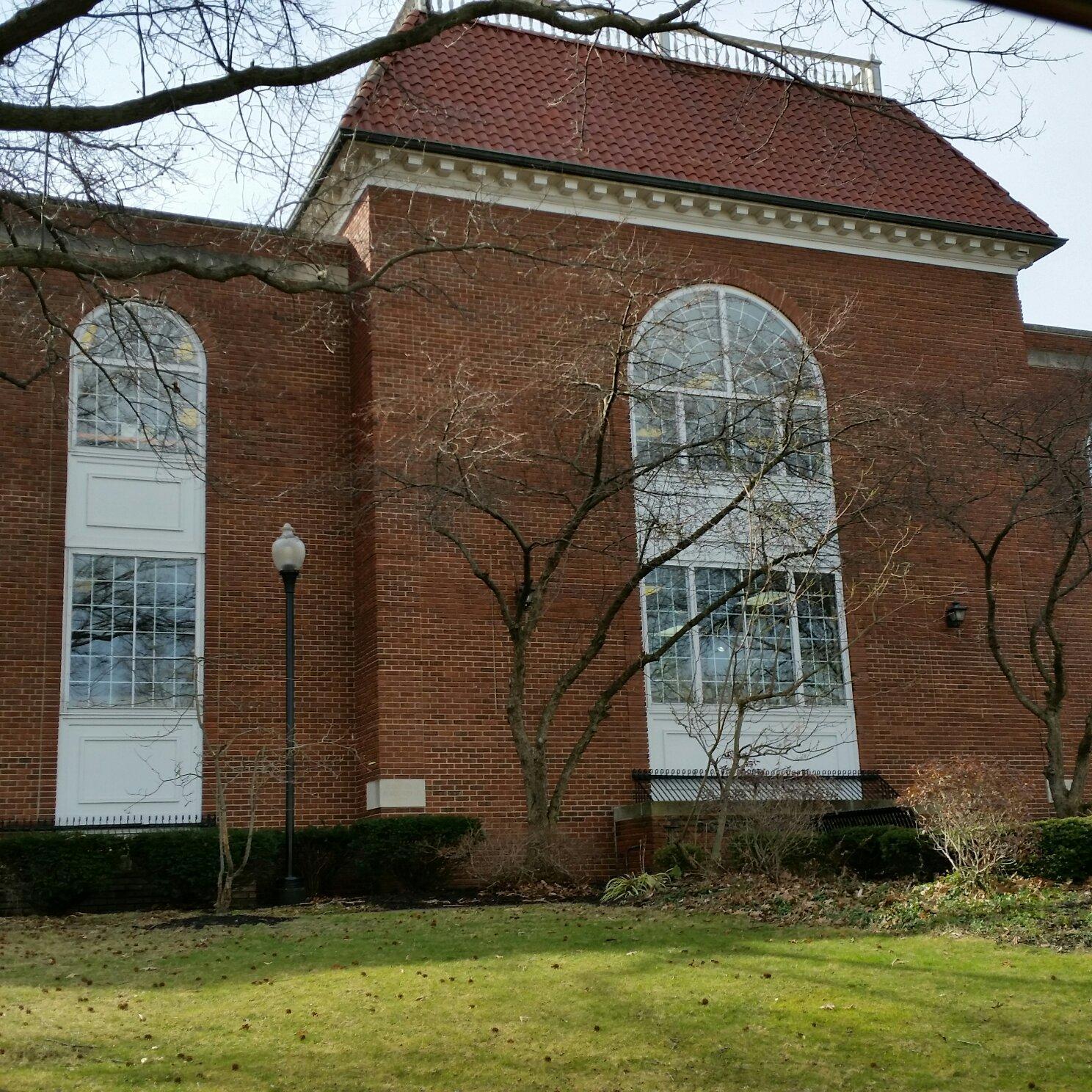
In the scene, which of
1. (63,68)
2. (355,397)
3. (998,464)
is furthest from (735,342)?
(63,68)

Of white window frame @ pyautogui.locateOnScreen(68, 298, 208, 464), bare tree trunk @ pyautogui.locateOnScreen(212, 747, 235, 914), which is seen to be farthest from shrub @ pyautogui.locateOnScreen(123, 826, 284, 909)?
white window frame @ pyautogui.locateOnScreen(68, 298, 208, 464)

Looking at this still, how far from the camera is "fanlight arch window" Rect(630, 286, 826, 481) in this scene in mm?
14164

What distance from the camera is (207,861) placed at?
44.7 ft

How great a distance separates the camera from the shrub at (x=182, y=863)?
13562 mm

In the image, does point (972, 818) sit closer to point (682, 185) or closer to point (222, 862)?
point (222, 862)

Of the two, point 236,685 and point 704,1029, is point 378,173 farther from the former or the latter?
point 704,1029

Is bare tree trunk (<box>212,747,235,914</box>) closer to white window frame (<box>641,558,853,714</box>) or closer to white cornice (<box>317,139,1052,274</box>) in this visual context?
white window frame (<box>641,558,853,714</box>)

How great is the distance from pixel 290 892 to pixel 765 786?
5.10 metres

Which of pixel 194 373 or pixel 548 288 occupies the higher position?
pixel 548 288

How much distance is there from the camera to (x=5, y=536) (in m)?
15.5

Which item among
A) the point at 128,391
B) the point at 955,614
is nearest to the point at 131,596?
the point at 128,391

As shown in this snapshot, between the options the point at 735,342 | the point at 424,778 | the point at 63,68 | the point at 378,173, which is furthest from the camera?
the point at 735,342

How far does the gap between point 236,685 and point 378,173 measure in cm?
669

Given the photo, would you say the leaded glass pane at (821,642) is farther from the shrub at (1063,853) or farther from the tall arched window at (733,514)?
the shrub at (1063,853)
